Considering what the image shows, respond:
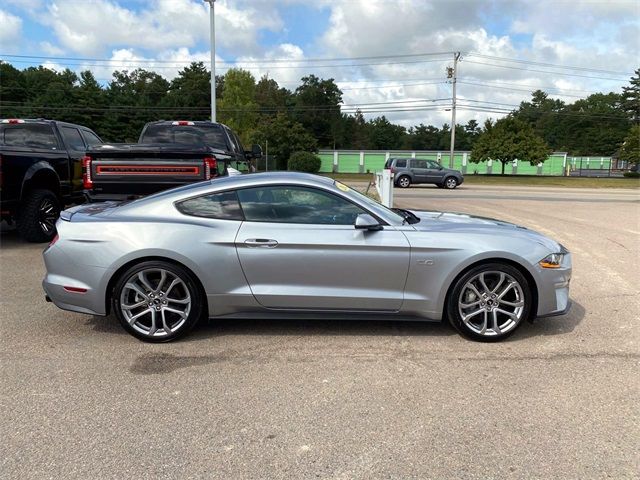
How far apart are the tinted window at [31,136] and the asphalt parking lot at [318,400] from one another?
4838mm


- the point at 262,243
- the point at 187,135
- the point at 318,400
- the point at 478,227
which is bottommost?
the point at 318,400

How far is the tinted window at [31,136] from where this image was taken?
878 cm

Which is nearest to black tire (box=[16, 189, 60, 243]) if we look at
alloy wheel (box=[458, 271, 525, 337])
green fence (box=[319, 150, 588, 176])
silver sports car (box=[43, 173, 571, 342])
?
silver sports car (box=[43, 173, 571, 342])

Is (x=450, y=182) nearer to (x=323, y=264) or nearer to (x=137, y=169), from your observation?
(x=137, y=169)

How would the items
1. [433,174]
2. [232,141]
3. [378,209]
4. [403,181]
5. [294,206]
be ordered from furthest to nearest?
1. [433,174]
2. [403,181]
3. [232,141]
4. [378,209]
5. [294,206]

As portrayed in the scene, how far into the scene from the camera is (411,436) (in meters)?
2.91

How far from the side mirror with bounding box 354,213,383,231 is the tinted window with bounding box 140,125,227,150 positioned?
21.5ft

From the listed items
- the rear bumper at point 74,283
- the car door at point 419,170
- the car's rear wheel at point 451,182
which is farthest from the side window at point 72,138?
the car's rear wheel at point 451,182

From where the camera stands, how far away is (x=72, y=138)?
947cm

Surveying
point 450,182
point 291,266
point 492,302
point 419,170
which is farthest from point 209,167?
point 450,182

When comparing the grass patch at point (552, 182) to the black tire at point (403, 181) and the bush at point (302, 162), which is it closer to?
the bush at point (302, 162)

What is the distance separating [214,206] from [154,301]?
94cm

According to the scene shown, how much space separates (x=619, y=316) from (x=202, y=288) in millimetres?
4140

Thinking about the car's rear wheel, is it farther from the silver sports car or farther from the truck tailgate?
the silver sports car
